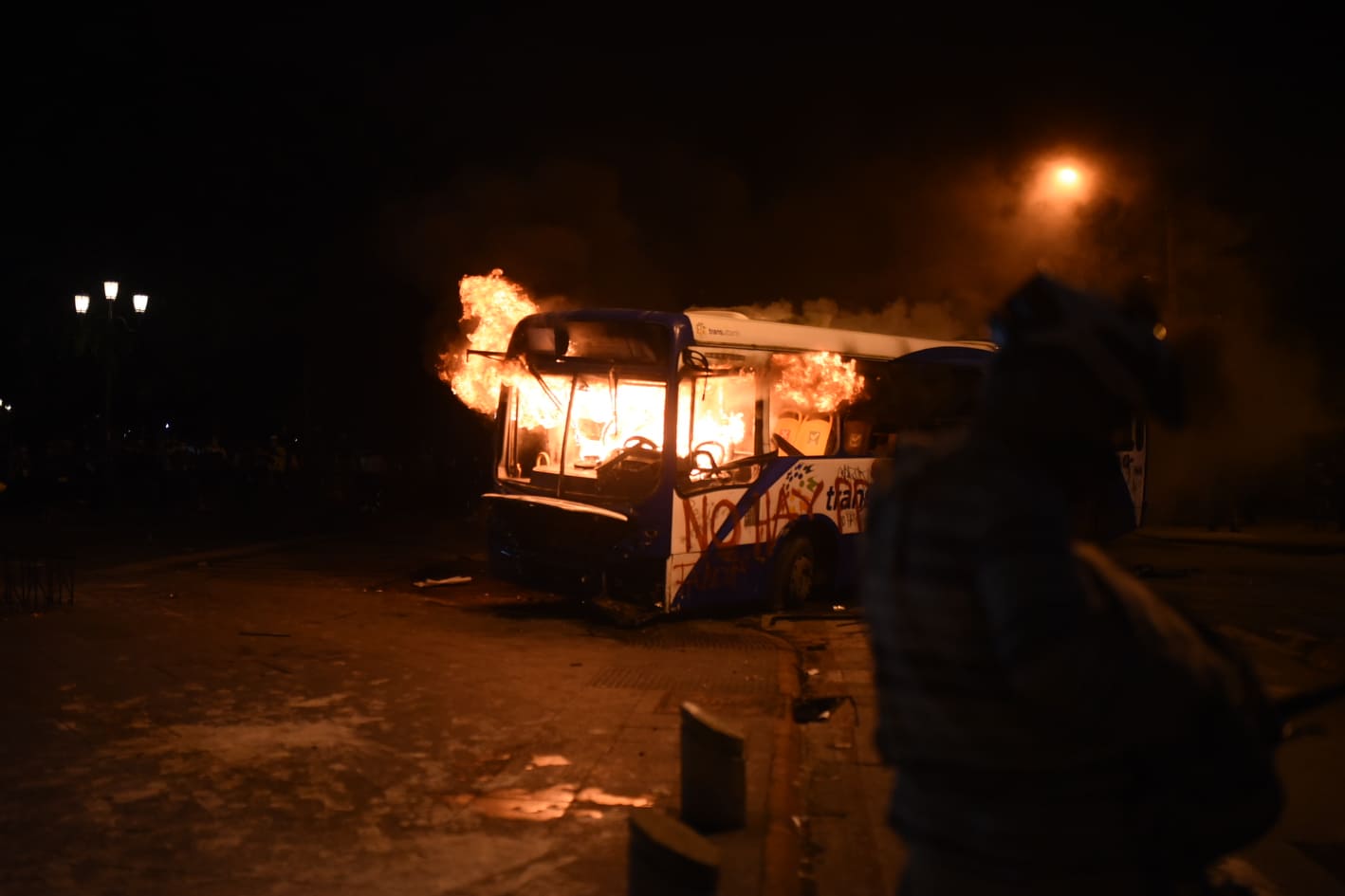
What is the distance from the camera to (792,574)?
13.3 m

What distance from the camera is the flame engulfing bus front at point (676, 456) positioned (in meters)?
11.6

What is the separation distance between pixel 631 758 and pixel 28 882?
330 centimetres

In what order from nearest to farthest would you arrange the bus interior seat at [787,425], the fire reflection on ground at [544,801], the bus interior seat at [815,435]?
1. the fire reflection on ground at [544,801]
2. the bus interior seat at [787,425]
3. the bus interior seat at [815,435]

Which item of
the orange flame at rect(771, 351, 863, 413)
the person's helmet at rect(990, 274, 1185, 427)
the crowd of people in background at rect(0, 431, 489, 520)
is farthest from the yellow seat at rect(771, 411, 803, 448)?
the crowd of people in background at rect(0, 431, 489, 520)

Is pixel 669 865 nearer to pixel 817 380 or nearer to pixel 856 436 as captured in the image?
pixel 817 380

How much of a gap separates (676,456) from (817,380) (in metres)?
2.66

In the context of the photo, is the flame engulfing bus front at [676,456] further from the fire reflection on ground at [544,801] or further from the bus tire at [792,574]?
the fire reflection on ground at [544,801]

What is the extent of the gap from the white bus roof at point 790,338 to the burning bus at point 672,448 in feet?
0.07

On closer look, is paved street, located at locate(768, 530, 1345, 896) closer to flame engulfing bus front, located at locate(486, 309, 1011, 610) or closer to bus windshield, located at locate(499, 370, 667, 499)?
flame engulfing bus front, located at locate(486, 309, 1011, 610)

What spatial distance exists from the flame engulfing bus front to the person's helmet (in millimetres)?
9372

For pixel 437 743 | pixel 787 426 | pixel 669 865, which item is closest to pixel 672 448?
pixel 787 426

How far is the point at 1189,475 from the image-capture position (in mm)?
25266

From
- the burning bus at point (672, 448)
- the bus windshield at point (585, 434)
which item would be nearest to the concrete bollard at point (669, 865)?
the burning bus at point (672, 448)

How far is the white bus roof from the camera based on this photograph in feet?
39.0
